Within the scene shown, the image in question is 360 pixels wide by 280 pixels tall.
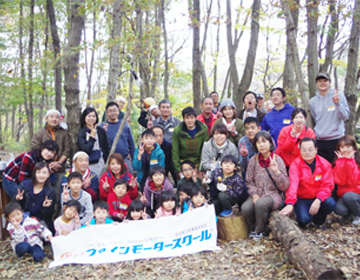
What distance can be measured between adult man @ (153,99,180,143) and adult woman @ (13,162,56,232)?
2.44 meters

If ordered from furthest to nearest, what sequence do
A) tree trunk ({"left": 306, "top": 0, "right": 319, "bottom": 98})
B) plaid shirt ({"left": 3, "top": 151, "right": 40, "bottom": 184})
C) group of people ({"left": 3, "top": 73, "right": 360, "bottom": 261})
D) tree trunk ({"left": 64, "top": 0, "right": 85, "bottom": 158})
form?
tree trunk ({"left": 306, "top": 0, "right": 319, "bottom": 98}) < tree trunk ({"left": 64, "top": 0, "right": 85, "bottom": 158}) < plaid shirt ({"left": 3, "top": 151, "right": 40, "bottom": 184}) < group of people ({"left": 3, "top": 73, "right": 360, "bottom": 261})

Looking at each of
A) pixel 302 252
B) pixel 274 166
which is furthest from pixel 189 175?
pixel 302 252

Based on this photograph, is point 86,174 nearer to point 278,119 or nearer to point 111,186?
point 111,186

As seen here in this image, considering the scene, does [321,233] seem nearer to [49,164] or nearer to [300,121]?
[300,121]

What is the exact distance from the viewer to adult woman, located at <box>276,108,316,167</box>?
4.49 m

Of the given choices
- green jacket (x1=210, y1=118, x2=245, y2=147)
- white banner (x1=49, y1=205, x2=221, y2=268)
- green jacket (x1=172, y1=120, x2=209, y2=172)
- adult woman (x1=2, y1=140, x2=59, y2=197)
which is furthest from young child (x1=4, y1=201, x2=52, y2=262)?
green jacket (x1=210, y1=118, x2=245, y2=147)

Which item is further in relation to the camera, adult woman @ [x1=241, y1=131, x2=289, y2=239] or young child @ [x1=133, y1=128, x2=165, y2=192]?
→ young child @ [x1=133, y1=128, x2=165, y2=192]

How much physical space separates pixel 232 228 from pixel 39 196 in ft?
10.2

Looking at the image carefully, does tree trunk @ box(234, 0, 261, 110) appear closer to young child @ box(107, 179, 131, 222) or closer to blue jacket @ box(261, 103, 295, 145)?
blue jacket @ box(261, 103, 295, 145)

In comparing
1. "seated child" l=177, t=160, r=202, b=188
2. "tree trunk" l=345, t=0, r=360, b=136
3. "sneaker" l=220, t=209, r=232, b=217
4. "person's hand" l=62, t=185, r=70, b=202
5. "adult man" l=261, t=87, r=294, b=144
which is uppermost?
"tree trunk" l=345, t=0, r=360, b=136

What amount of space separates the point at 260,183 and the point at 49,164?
363cm

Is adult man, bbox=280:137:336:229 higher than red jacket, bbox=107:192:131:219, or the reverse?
adult man, bbox=280:137:336:229

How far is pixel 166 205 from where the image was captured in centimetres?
434

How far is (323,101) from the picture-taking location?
4988 mm
